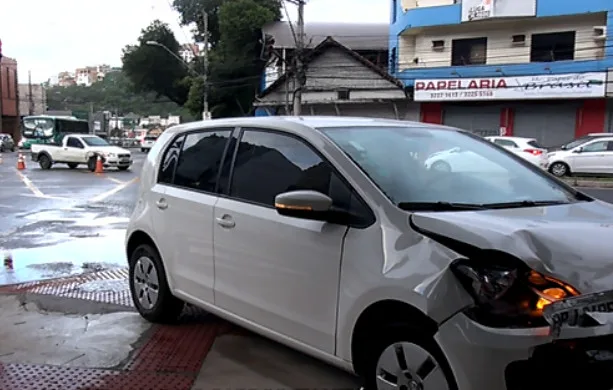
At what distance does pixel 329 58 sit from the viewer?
35.3 metres

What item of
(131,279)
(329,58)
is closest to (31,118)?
(329,58)

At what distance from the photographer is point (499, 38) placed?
29922 millimetres

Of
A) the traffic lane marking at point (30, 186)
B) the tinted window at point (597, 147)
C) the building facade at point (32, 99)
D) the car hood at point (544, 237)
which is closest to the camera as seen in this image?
the car hood at point (544, 237)

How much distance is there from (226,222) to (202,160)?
0.75 meters

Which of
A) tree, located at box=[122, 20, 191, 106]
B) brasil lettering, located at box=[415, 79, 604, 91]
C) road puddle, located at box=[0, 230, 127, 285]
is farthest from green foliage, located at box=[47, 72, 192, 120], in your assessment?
road puddle, located at box=[0, 230, 127, 285]

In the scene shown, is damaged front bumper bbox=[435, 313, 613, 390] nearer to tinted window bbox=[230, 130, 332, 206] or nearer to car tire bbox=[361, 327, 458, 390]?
car tire bbox=[361, 327, 458, 390]

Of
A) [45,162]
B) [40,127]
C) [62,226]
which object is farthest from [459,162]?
[40,127]

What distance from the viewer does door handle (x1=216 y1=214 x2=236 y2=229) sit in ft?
13.4

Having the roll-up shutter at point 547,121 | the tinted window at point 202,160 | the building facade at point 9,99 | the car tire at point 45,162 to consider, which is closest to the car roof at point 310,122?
the tinted window at point 202,160

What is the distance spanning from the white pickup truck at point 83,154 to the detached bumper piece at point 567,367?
2594 cm

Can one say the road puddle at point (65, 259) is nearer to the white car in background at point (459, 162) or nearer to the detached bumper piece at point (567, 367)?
the white car in background at point (459, 162)

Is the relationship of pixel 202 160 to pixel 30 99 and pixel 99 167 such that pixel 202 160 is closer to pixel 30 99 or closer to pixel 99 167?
pixel 99 167

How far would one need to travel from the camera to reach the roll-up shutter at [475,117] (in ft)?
97.3

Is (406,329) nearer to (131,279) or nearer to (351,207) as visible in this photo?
(351,207)
